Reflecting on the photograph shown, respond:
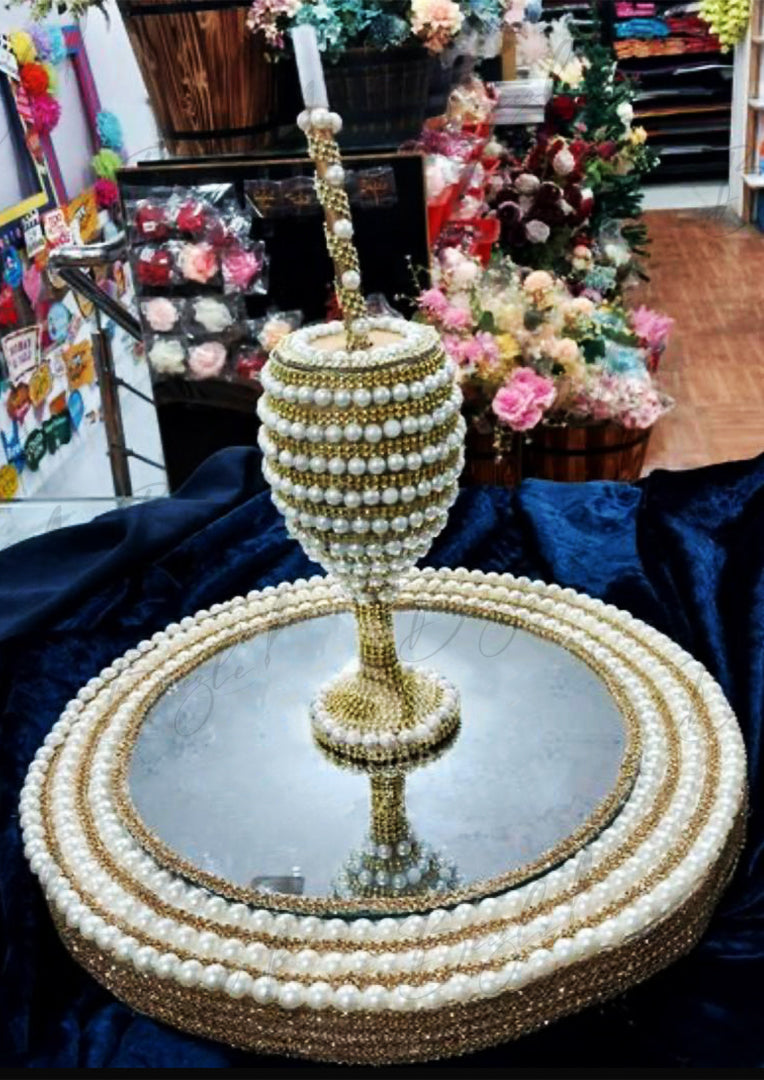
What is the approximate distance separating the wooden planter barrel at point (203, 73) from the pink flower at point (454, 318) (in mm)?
350

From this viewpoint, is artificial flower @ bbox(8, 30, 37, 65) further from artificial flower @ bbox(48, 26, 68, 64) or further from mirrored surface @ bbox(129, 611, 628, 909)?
mirrored surface @ bbox(129, 611, 628, 909)

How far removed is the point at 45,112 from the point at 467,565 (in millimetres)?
1266

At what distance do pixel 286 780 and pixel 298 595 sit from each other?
0.26m

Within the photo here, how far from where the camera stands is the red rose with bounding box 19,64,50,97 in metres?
1.83

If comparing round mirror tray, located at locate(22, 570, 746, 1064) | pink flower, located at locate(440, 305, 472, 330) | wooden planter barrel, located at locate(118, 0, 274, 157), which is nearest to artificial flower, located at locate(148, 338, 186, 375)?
wooden planter barrel, located at locate(118, 0, 274, 157)

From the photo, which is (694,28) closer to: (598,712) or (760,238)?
(760,238)

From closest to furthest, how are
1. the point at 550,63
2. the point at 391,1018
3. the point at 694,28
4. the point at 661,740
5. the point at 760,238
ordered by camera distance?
the point at 391,1018 → the point at 661,740 → the point at 550,63 → the point at 760,238 → the point at 694,28

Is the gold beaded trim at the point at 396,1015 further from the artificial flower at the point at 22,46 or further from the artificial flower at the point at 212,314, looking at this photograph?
the artificial flower at the point at 22,46

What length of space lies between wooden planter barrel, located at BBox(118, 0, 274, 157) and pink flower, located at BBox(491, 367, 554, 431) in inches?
19.8

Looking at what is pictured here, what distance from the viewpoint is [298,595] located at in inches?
39.2

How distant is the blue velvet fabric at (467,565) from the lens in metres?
0.64

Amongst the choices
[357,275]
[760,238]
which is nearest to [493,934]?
[357,275]

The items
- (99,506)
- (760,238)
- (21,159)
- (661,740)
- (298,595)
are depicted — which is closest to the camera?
(661,740)

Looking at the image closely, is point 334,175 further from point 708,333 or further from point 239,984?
point 708,333
